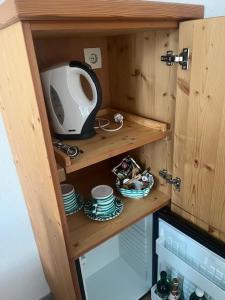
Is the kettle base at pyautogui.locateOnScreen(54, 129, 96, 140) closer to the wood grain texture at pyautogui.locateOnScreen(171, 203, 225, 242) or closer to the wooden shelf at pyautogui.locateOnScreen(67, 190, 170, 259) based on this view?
the wooden shelf at pyautogui.locateOnScreen(67, 190, 170, 259)

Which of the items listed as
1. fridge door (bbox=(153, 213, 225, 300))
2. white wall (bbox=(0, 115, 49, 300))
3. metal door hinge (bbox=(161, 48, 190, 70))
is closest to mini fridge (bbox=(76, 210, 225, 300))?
fridge door (bbox=(153, 213, 225, 300))

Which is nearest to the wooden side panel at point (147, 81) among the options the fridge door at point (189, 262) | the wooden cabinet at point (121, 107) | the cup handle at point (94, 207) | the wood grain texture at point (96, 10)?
the wooden cabinet at point (121, 107)

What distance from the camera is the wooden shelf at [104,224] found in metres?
0.90

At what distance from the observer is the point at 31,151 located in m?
0.77

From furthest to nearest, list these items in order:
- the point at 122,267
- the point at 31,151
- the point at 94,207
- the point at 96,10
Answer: the point at 122,267 < the point at 94,207 < the point at 31,151 < the point at 96,10

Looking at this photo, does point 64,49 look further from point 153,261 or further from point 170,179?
point 153,261

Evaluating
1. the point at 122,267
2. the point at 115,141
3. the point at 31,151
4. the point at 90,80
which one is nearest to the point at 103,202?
the point at 115,141

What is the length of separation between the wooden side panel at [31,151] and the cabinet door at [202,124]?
494 mm

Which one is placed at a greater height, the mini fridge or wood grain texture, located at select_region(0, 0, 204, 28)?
wood grain texture, located at select_region(0, 0, 204, 28)

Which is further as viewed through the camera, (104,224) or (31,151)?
(104,224)

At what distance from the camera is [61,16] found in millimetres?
568

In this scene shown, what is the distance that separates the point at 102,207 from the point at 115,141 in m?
0.28

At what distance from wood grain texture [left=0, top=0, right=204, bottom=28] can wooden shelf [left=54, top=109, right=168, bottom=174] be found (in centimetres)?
37

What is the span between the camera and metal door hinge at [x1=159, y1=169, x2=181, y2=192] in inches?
40.4
